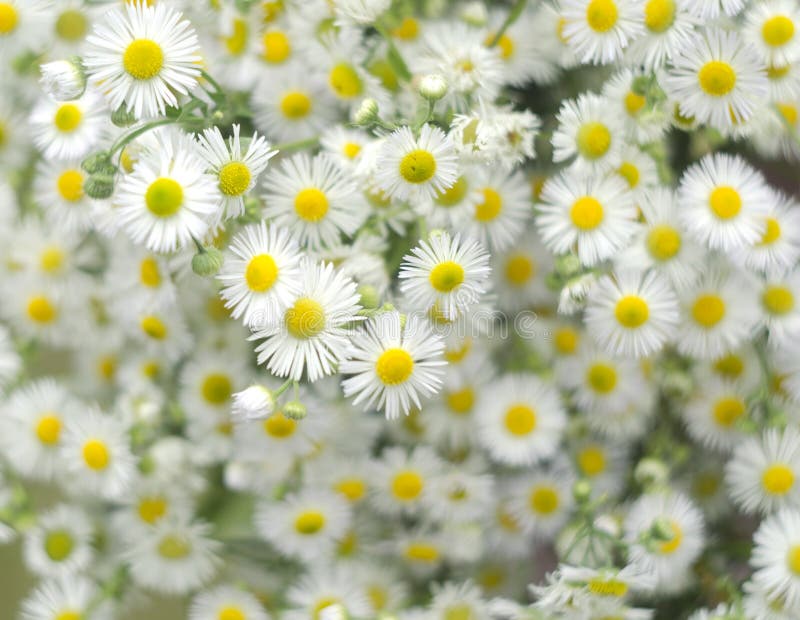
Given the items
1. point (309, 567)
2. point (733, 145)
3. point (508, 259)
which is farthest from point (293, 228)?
point (733, 145)

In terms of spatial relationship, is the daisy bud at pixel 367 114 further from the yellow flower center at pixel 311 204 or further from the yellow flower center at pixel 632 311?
the yellow flower center at pixel 632 311

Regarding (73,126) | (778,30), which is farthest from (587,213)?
(73,126)

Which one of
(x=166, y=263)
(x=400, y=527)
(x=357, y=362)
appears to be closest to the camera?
(x=357, y=362)

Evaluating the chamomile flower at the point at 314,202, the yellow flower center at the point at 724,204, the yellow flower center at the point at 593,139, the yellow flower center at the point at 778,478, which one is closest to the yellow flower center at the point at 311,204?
the chamomile flower at the point at 314,202

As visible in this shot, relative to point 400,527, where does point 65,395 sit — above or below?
above

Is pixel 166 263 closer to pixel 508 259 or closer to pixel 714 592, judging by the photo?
pixel 508 259

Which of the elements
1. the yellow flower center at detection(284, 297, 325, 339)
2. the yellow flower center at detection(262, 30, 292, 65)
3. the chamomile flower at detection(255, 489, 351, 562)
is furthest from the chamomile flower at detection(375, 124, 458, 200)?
the chamomile flower at detection(255, 489, 351, 562)
